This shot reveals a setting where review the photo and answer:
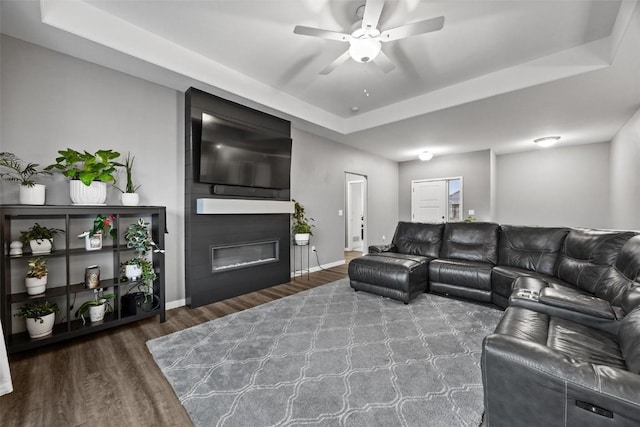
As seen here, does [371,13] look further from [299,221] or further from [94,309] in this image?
[94,309]

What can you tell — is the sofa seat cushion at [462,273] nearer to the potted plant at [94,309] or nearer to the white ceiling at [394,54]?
the white ceiling at [394,54]

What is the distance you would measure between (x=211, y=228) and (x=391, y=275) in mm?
2359

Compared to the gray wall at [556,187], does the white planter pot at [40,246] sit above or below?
below

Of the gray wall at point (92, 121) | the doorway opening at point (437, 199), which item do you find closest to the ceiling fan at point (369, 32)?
the gray wall at point (92, 121)

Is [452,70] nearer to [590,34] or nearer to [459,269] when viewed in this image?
[590,34]

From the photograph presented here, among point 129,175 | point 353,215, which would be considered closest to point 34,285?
point 129,175

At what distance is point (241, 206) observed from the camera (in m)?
3.59

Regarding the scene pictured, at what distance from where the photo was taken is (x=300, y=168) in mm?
4777

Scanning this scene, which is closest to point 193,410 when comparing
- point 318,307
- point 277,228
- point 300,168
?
point 318,307

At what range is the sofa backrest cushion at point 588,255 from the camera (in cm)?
226

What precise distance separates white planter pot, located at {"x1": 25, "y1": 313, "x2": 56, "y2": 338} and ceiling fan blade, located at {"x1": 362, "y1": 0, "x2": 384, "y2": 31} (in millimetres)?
3473

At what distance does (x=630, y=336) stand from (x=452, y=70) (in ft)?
9.85

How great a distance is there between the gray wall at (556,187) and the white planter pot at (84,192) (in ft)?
Result: 26.0

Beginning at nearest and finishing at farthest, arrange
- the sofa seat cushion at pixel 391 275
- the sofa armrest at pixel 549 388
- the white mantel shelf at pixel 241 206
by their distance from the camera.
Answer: the sofa armrest at pixel 549 388 < the sofa seat cushion at pixel 391 275 < the white mantel shelf at pixel 241 206
